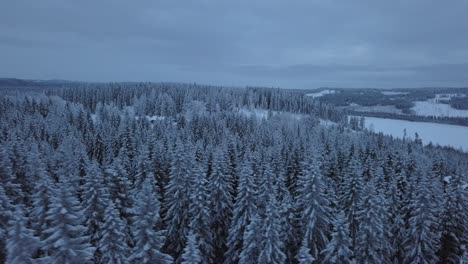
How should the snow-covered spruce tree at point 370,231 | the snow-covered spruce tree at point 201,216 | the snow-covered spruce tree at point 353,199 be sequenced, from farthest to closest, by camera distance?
the snow-covered spruce tree at point 353,199 → the snow-covered spruce tree at point 201,216 → the snow-covered spruce tree at point 370,231

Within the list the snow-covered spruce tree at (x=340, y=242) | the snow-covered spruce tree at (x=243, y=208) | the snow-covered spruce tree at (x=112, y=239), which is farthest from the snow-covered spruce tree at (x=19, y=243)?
the snow-covered spruce tree at (x=340, y=242)

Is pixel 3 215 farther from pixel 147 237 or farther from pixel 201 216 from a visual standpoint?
pixel 201 216

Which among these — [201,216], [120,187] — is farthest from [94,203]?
[201,216]

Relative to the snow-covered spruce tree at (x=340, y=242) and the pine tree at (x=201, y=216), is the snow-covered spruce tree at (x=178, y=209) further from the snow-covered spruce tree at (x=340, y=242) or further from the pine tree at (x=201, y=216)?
the snow-covered spruce tree at (x=340, y=242)

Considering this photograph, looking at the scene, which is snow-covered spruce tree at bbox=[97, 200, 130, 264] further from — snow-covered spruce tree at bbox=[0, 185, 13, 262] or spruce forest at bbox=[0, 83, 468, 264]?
snow-covered spruce tree at bbox=[0, 185, 13, 262]

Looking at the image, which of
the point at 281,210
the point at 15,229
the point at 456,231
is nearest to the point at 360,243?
the point at 281,210
